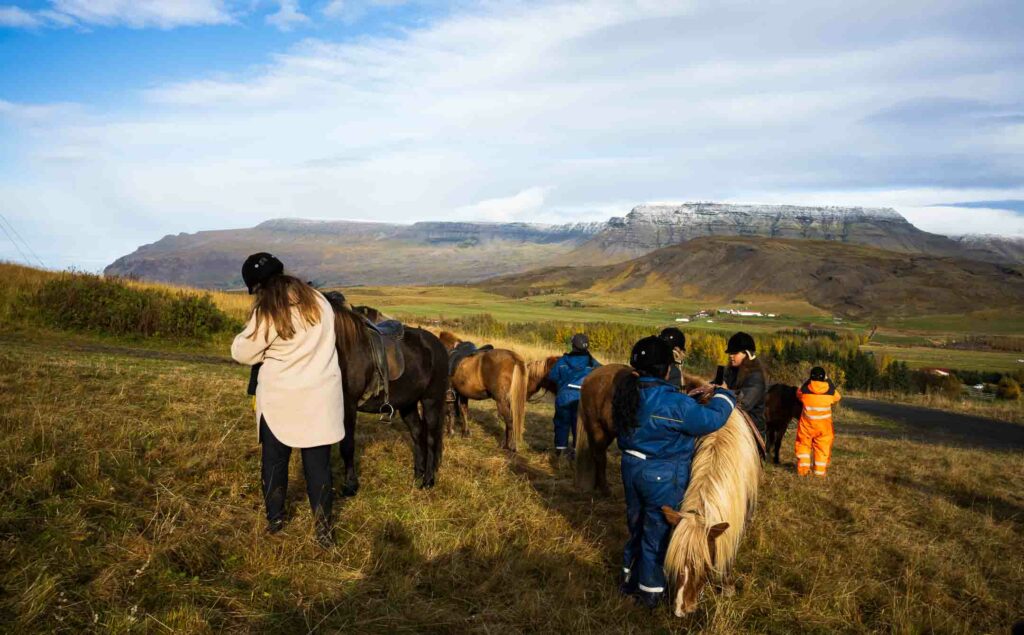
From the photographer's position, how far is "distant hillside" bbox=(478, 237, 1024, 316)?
95.1 m

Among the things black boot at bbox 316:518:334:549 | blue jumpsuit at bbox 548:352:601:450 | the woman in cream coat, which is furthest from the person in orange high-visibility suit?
the woman in cream coat

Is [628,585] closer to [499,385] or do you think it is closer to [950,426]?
[499,385]

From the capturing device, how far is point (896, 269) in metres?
111

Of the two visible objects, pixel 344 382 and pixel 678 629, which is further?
pixel 344 382

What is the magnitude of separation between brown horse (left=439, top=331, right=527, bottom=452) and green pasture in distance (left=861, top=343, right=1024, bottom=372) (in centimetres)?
4081

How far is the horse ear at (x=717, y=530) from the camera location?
369 centimetres

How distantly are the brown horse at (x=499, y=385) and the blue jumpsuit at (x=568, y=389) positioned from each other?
52cm

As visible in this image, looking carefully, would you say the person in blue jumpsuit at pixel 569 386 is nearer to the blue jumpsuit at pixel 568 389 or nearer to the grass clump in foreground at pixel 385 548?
the blue jumpsuit at pixel 568 389

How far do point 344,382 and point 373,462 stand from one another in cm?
174

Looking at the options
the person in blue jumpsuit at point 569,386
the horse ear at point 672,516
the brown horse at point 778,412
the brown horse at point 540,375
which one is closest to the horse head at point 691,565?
the horse ear at point 672,516

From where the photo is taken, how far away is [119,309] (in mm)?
15211

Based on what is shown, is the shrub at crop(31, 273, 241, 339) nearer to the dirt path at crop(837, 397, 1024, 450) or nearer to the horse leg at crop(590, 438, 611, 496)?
the horse leg at crop(590, 438, 611, 496)

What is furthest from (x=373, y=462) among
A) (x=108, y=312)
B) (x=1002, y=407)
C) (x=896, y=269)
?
(x=896, y=269)

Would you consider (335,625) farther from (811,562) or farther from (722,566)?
(811,562)
